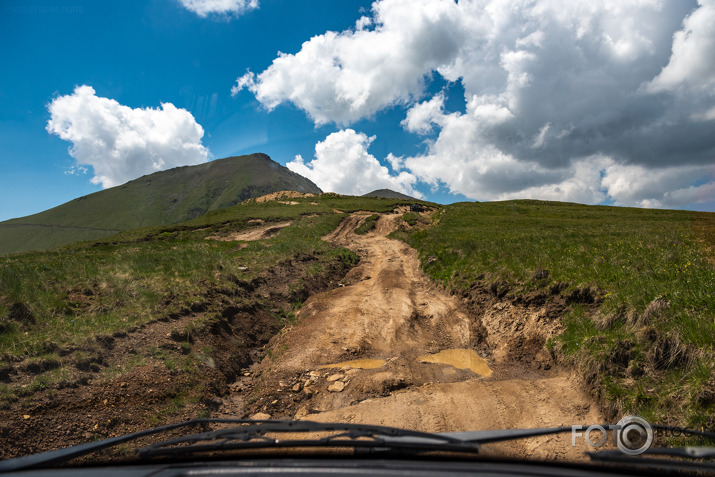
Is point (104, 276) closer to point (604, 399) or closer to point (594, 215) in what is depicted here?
point (604, 399)

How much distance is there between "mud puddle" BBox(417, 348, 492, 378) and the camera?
26.1 ft

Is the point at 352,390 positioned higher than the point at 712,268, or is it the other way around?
the point at 712,268

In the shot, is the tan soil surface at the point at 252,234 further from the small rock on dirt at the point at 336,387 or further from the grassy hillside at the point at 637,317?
the small rock on dirt at the point at 336,387

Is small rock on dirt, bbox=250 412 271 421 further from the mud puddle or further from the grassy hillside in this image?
the grassy hillside

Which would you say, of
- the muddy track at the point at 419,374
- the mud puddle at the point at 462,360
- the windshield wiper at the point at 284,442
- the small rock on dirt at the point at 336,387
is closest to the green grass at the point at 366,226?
the muddy track at the point at 419,374

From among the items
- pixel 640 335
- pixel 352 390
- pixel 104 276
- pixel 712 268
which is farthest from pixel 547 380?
pixel 104 276

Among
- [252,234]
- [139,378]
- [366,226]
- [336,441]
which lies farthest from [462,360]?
[252,234]

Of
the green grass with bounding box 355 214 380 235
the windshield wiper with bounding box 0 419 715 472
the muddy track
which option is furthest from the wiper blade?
the green grass with bounding box 355 214 380 235

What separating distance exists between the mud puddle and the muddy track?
18 cm

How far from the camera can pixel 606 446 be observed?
3.67 meters

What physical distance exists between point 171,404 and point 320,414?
317 centimetres

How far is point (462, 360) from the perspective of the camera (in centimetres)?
851

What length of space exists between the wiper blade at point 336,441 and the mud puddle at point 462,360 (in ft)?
17.7

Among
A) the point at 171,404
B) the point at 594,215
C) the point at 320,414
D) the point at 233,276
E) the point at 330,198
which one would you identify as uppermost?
the point at 330,198
